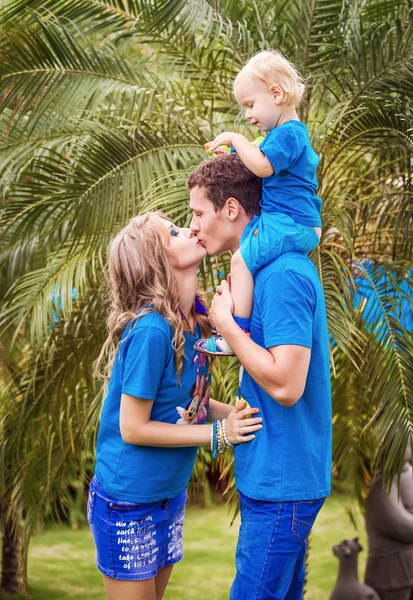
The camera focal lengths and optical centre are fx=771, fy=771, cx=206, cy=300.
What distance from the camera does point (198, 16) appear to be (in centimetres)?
361

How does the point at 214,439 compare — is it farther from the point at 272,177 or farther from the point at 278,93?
the point at 278,93

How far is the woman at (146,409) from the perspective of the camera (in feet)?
7.09

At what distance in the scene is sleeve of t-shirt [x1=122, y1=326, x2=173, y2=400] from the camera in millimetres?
2127

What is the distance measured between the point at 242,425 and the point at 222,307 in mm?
316

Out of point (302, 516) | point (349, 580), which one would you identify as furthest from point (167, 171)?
point (349, 580)

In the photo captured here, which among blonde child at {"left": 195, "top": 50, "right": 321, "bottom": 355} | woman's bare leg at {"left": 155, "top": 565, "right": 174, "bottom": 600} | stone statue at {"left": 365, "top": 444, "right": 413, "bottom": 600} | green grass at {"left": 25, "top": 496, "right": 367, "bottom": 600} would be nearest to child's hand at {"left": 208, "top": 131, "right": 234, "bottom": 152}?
blonde child at {"left": 195, "top": 50, "right": 321, "bottom": 355}

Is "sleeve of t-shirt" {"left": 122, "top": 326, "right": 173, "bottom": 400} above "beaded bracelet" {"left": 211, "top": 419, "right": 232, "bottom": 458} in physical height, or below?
above

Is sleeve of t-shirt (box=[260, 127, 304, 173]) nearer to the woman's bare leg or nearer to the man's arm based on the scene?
the man's arm

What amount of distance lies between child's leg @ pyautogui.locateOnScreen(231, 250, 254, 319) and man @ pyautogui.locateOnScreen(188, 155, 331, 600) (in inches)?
0.9

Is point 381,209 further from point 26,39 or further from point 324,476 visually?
point 324,476

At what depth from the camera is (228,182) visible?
2.16m

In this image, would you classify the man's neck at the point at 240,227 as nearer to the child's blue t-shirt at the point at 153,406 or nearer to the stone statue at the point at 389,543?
the child's blue t-shirt at the point at 153,406

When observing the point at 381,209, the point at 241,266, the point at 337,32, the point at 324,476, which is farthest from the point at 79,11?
the point at 324,476

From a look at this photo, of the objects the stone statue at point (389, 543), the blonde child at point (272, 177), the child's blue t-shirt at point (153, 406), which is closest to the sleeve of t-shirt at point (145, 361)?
the child's blue t-shirt at point (153, 406)
